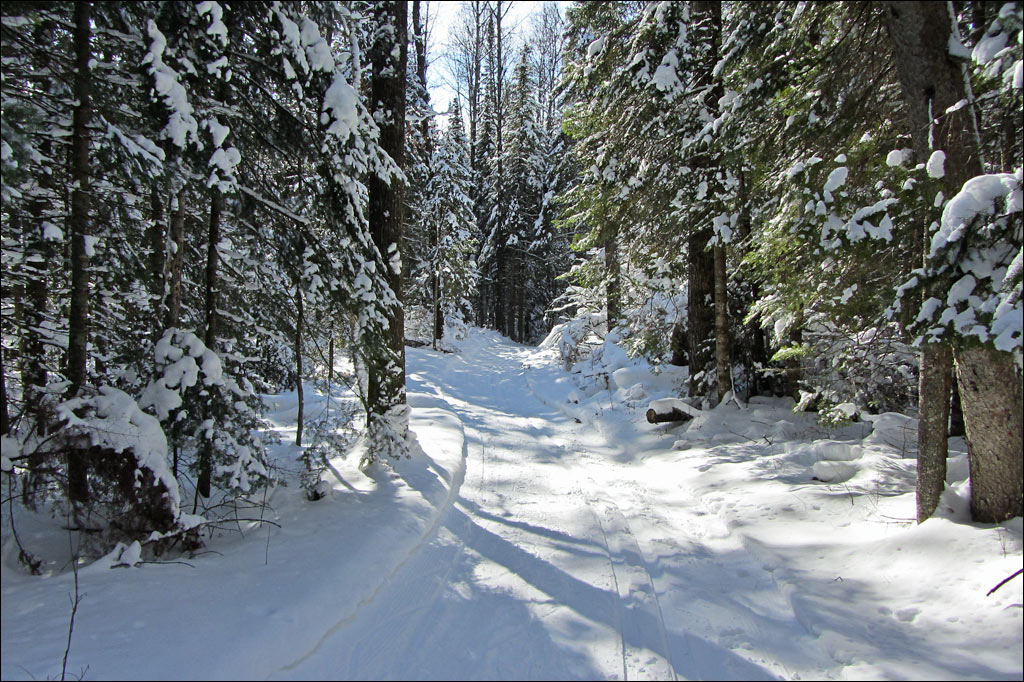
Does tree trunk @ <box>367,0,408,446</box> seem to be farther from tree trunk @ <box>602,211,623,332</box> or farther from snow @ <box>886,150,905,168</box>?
snow @ <box>886,150,905,168</box>

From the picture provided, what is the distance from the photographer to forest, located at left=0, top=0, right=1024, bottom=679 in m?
3.78

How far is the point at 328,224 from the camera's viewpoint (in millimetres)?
5707

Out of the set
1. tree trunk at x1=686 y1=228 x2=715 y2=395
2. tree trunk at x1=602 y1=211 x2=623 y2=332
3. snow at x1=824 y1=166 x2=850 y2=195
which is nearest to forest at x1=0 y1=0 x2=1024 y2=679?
snow at x1=824 y1=166 x2=850 y2=195

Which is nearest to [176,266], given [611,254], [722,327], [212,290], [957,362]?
[212,290]

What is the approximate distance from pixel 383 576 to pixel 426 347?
70.6 ft

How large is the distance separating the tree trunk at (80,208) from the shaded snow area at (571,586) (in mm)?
1301

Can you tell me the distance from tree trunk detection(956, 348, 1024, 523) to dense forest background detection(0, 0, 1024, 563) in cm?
2

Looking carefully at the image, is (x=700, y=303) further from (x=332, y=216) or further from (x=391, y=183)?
(x=332, y=216)

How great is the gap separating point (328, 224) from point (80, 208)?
2143 mm

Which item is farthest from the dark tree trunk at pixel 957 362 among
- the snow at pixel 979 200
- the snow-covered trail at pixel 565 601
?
the snow-covered trail at pixel 565 601

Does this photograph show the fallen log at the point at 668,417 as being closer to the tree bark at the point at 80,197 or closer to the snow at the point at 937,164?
the snow at the point at 937,164

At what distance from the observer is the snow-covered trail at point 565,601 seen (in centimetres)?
320

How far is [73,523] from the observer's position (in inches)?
166

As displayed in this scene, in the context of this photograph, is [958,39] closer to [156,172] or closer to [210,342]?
[156,172]
